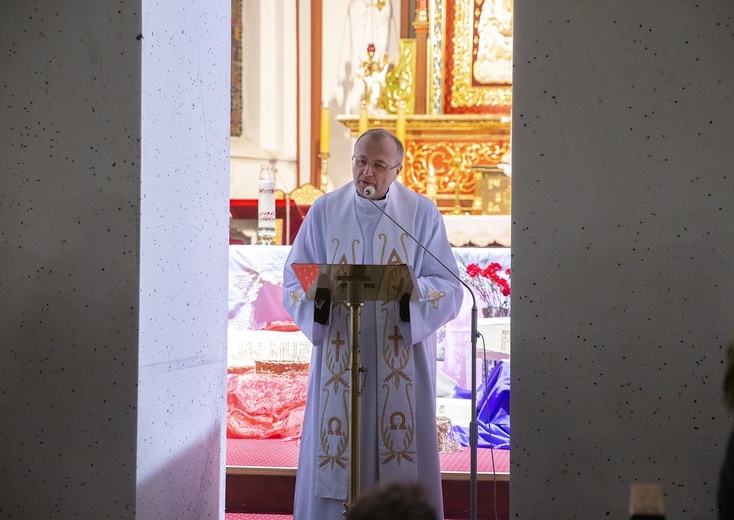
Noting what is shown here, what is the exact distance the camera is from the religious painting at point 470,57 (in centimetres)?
771

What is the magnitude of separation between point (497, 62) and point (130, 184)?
15.8ft

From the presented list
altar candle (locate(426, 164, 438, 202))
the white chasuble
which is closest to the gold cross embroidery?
the white chasuble

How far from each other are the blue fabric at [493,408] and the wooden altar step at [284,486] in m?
0.33

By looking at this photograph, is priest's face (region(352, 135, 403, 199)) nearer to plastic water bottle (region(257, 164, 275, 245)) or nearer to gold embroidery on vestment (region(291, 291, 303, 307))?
gold embroidery on vestment (region(291, 291, 303, 307))

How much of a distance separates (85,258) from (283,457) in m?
1.78

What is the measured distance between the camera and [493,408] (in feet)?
18.0

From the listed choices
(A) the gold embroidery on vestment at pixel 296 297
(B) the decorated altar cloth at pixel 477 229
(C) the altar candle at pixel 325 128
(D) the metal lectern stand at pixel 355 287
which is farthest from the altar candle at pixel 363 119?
(D) the metal lectern stand at pixel 355 287

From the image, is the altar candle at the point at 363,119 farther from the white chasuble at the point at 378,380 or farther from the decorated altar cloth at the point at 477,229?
the white chasuble at the point at 378,380

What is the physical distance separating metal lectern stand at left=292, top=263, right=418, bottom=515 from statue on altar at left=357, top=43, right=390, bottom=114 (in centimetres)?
450

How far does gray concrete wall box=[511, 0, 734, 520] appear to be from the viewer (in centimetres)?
319

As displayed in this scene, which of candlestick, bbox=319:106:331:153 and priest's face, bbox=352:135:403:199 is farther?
candlestick, bbox=319:106:331:153

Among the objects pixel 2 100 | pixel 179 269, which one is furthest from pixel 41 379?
pixel 2 100

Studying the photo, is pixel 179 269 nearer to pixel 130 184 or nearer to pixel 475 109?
pixel 130 184

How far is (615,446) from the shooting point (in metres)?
3.23
